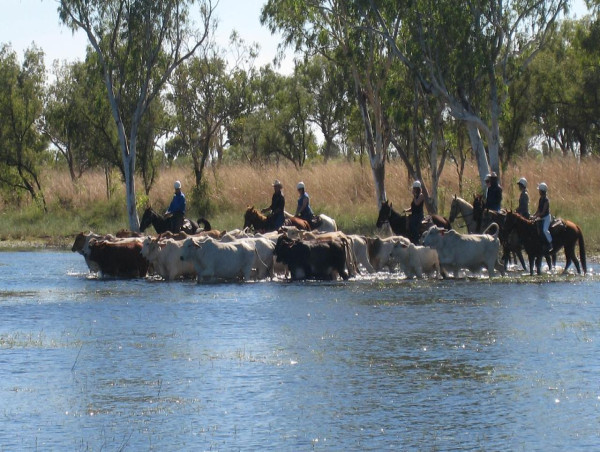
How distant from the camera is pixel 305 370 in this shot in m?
14.1

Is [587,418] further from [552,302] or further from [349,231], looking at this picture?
[349,231]

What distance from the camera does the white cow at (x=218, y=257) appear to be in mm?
24505

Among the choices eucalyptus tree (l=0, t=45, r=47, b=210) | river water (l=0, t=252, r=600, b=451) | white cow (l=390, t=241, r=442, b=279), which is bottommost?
river water (l=0, t=252, r=600, b=451)

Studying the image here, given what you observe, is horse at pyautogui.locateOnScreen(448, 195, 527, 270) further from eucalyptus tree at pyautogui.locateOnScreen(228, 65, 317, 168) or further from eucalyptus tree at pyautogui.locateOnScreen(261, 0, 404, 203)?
eucalyptus tree at pyautogui.locateOnScreen(228, 65, 317, 168)

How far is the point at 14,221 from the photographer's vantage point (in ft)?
161

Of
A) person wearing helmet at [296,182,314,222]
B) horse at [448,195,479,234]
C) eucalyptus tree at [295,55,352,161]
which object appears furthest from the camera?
eucalyptus tree at [295,55,352,161]

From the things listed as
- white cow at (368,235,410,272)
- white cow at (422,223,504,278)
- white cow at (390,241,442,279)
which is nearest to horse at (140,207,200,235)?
white cow at (368,235,410,272)

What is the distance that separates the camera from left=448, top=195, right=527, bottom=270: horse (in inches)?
1014

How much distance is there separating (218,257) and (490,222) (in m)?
6.08

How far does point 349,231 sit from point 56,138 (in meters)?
36.8

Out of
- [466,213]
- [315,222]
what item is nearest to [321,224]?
[315,222]

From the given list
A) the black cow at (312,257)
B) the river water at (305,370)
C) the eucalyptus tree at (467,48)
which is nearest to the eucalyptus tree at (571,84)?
the eucalyptus tree at (467,48)

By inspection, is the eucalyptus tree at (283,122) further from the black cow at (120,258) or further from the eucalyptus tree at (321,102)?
the black cow at (120,258)

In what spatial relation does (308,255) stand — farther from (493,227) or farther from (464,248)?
(493,227)
